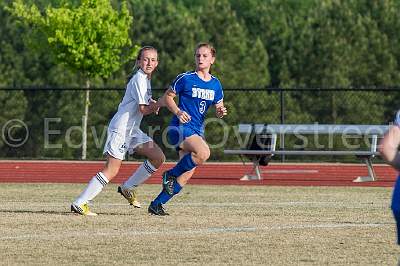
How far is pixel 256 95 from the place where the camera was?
44.6m

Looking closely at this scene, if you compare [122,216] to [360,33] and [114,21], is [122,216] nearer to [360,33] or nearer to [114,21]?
[114,21]

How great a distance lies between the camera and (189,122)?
41.1ft

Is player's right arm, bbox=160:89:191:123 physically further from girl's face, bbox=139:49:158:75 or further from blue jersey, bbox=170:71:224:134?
girl's face, bbox=139:49:158:75

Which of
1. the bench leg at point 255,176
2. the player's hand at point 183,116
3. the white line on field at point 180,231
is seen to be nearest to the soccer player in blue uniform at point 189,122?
the player's hand at point 183,116

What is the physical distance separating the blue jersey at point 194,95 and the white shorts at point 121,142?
536 millimetres

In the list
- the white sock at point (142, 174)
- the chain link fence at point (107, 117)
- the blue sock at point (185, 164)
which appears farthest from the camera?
the chain link fence at point (107, 117)

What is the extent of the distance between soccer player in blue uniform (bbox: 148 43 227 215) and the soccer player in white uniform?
0.30m

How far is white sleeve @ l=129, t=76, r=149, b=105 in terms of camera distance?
500 inches

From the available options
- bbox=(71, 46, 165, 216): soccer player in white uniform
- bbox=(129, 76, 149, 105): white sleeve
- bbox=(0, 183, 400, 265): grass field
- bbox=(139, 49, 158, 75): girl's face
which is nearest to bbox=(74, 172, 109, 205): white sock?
bbox=(71, 46, 165, 216): soccer player in white uniform

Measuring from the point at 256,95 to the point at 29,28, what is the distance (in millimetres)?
16253

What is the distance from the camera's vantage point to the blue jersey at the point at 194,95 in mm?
12570

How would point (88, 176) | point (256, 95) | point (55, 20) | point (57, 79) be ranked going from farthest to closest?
point (57, 79) < point (256, 95) < point (55, 20) < point (88, 176)

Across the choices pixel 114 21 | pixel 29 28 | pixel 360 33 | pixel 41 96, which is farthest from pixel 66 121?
pixel 360 33

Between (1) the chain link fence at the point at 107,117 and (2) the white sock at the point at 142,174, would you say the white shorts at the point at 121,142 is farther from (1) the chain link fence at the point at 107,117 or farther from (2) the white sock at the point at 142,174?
(1) the chain link fence at the point at 107,117
